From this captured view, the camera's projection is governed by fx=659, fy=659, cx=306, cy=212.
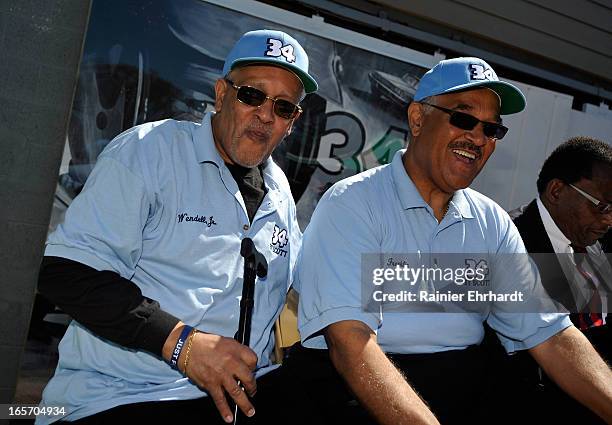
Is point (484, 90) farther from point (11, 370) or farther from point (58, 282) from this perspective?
point (11, 370)

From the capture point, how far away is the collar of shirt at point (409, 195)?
2.67m

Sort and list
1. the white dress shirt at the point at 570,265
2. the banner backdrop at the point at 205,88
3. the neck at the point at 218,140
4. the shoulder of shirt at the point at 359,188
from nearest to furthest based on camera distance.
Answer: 1. the shoulder of shirt at the point at 359,188
2. the neck at the point at 218,140
3. the white dress shirt at the point at 570,265
4. the banner backdrop at the point at 205,88

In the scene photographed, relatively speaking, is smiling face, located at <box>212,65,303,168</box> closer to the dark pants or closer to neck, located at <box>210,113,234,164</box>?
neck, located at <box>210,113,234,164</box>

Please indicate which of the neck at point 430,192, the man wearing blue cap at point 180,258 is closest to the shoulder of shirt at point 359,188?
the neck at point 430,192

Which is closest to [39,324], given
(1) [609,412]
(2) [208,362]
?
(2) [208,362]

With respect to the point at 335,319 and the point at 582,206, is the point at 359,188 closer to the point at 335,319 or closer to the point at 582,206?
the point at 335,319

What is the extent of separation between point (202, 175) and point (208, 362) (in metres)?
0.75

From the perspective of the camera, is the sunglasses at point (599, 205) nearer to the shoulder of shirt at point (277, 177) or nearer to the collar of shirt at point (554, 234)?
the collar of shirt at point (554, 234)

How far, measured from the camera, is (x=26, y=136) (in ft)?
13.4

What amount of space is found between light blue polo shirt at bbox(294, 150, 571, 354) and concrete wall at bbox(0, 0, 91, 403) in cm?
217

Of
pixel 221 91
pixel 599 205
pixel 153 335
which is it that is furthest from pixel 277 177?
pixel 599 205

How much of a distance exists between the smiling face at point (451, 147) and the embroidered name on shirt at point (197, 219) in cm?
91

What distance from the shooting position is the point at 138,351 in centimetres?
228

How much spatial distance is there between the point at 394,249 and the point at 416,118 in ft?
2.32
